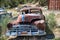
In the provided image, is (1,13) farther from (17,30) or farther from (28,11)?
(17,30)

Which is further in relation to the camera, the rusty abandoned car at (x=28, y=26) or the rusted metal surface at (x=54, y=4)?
the rusted metal surface at (x=54, y=4)

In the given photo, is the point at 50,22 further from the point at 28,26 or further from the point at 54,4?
the point at 54,4

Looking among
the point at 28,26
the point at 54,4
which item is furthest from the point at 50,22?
the point at 54,4

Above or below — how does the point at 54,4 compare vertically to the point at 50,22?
above

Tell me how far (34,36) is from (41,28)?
0.21 meters

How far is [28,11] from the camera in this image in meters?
5.04

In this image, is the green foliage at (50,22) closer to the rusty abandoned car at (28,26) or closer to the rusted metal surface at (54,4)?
the rusty abandoned car at (28,26)

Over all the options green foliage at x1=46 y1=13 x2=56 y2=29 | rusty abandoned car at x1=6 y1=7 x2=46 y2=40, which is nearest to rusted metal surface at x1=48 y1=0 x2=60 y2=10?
green foliage at x1=46 y1=13 x2=56 y2=29

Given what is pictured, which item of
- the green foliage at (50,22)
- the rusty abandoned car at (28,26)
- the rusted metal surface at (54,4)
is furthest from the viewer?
the rusted metal surface at (54,4)

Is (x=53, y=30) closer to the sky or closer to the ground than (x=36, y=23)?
closer to the ground

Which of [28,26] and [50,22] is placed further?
[50,22]

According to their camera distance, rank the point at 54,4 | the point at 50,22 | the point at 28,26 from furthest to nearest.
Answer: the point at 54,4, the point at 50,22, the point at 28,26

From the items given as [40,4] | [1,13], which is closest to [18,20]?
[1,13]

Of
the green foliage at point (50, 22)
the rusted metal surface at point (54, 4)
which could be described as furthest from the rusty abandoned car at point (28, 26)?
the rusted metal surface at point (54, 4)
